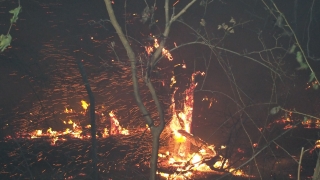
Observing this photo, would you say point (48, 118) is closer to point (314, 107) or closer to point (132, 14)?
point (132, 14)

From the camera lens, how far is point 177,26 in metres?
9.27

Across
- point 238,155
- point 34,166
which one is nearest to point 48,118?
point 34,166

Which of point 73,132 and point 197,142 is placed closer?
point 197,142

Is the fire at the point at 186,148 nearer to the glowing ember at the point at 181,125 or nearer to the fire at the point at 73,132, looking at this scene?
the glowing ember at the point at 181,125

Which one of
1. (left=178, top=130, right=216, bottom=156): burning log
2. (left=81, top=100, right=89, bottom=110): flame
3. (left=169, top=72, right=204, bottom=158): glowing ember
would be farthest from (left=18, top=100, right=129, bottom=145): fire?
(left=178, top=130, right=216, bottom=156): burning log

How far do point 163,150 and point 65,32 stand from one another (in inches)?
137

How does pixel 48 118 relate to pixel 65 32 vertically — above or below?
below

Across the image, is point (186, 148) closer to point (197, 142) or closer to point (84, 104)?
point (197, 142)

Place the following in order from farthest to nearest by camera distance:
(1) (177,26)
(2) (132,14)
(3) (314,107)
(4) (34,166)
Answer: (3) (314,107) < (1) (177,26) < (2) (132,14) < (4) (34,166)

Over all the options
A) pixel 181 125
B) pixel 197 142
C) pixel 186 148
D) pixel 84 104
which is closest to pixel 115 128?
pixel 84 104

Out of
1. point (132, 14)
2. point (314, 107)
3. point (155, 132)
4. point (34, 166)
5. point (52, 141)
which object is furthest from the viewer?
point (314, 107)

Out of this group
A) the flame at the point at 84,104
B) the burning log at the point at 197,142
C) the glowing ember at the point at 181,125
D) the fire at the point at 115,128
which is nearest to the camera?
the burning log at the point at 197,142

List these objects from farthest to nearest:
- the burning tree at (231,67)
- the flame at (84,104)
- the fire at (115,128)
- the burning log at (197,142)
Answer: the fire at (115,128), the flame at (84,104), the burning log at (197,142), the burning tree at (231,67)

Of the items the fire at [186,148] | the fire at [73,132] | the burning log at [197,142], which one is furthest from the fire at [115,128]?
the burning log at [197,142]
